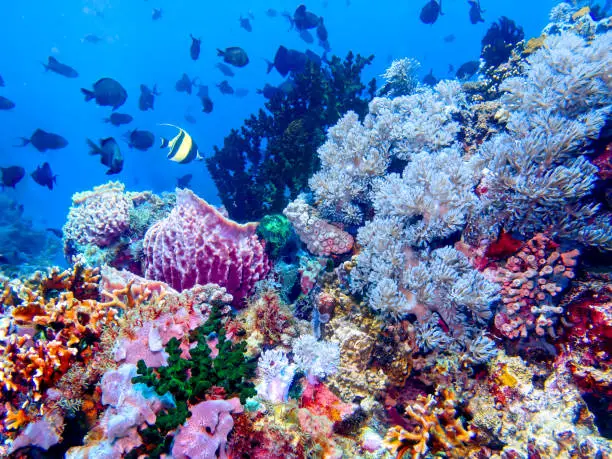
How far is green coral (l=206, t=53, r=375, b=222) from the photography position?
671cm

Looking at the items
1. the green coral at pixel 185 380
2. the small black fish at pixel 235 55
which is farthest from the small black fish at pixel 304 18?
the green coral at pixel 185 380

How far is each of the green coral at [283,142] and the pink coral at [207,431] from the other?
4803 mm

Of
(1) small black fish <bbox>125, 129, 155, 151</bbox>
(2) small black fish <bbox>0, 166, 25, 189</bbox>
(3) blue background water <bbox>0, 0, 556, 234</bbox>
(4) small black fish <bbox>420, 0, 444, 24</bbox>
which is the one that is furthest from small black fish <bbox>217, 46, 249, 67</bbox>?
(3) blue background water <bbox>0, 0, 556, 234</bbox>

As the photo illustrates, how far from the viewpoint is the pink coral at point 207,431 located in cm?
198

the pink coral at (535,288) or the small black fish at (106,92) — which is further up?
the small black fish at (106,92)

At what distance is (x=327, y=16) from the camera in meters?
101

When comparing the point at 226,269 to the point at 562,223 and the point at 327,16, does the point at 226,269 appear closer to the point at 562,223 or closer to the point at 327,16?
the point at 562,223

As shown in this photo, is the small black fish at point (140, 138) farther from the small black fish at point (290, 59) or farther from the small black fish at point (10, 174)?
the small black fish at point (290, 59)

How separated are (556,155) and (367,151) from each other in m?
2.25

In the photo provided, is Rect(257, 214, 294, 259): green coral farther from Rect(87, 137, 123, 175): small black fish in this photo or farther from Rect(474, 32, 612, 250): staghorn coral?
Rect(87, 137, 123, 175): small black fish

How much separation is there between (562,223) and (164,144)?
6402 mm

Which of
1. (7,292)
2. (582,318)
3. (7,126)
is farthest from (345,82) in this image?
(7,126)

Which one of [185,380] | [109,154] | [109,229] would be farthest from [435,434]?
[109,154]

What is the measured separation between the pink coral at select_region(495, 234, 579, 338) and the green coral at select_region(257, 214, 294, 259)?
308 centimetres
